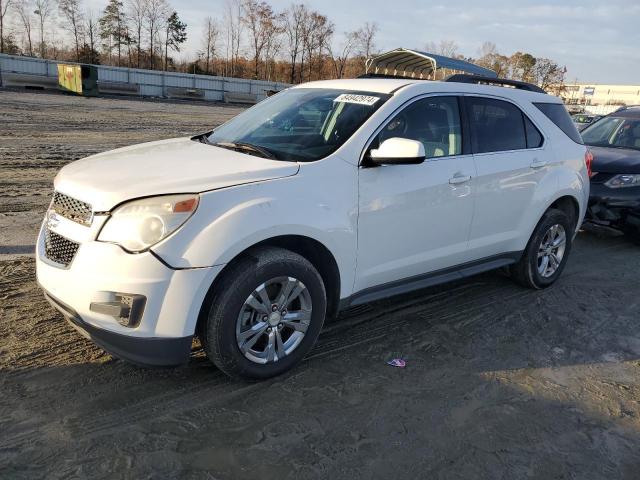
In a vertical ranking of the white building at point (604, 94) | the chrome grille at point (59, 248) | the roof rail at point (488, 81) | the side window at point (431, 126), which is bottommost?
the chrome grille at point (59, 248)

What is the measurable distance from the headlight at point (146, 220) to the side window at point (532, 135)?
133 inches

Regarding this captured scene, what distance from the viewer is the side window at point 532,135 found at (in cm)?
498

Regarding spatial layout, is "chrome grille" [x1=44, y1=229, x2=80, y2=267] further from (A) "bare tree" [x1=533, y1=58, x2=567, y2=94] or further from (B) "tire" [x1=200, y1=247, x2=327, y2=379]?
(A) "bare tree" [x1=533, y1=58, x2=567, y2=94]

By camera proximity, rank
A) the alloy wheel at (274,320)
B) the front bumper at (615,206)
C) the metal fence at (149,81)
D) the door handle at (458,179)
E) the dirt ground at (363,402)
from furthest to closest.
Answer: the metal fence at (149,81), the front bumper at (615,206), the door handle at (458,179), the alloy wheel at (274,320), the dirt ground at (363,402)

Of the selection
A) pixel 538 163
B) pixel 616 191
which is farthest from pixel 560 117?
pixel 616 191

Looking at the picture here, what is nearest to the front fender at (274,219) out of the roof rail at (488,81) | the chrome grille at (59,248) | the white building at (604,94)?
the chrome grille at (59,248)

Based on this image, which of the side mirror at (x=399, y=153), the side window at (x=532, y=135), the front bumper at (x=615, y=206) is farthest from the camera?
the front bumper at (x=615, y=206)

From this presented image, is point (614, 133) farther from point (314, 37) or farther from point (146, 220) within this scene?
point (314, 37)

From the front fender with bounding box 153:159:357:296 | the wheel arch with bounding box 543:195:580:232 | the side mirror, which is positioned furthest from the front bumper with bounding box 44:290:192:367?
the wheel arch with bounding box 543:195:580:232

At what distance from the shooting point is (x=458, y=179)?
418cm

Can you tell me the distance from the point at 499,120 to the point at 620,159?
3.50m

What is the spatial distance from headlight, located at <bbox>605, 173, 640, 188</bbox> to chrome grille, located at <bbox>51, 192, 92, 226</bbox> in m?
6.47

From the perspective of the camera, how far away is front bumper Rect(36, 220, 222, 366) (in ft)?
9.28

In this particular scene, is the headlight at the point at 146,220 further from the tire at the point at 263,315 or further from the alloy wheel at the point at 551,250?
the alloy wheel at the point at 551,250
